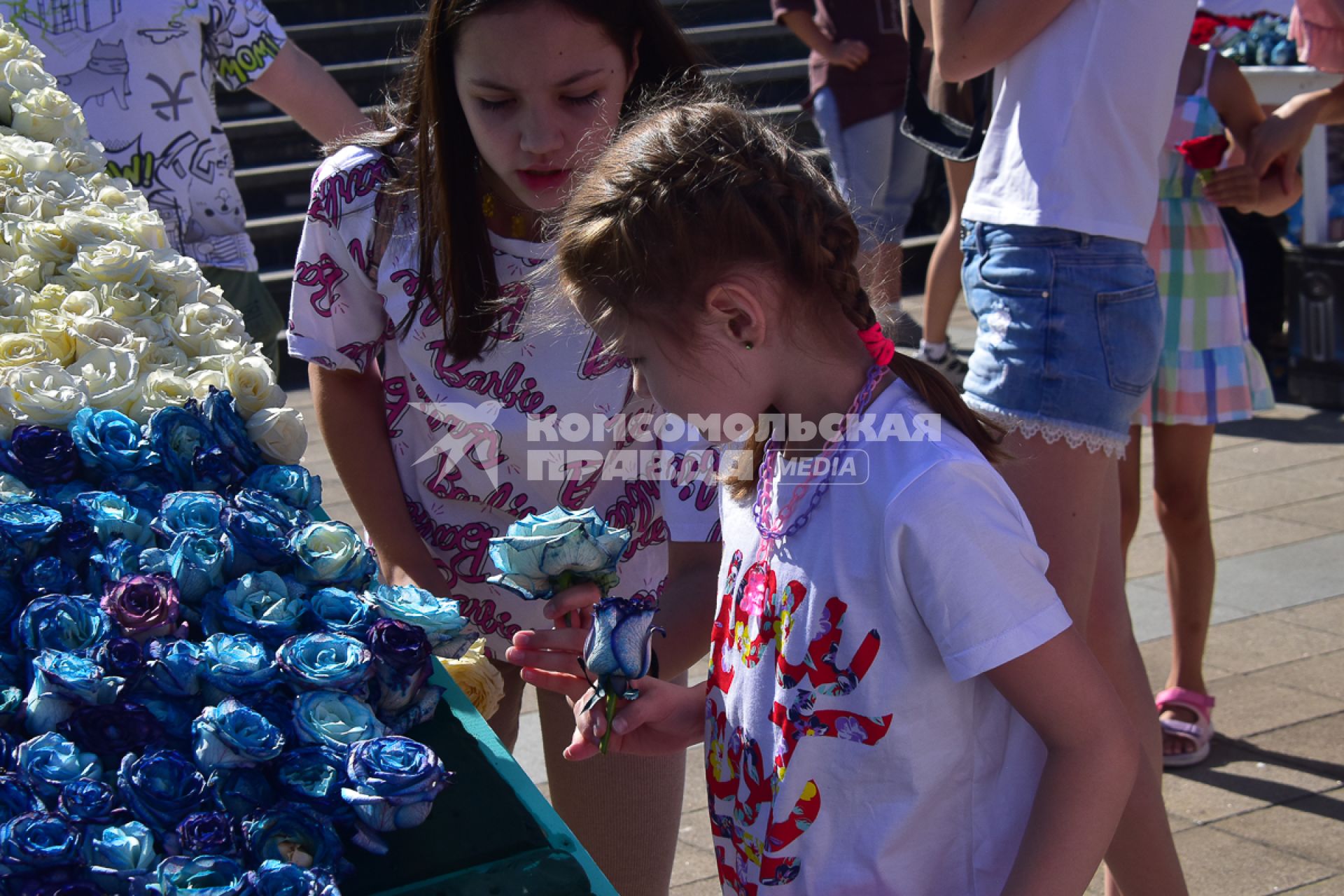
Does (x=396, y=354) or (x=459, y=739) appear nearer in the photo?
(x=459, y=739)

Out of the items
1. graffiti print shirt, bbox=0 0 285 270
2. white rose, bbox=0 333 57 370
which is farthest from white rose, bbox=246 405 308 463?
graffiti print shirt, bbox=0 0 285 270

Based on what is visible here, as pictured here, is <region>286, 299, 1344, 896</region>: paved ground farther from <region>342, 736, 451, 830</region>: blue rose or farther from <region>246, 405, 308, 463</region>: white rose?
<region>342, 736, 451, 830</region>: blue rose

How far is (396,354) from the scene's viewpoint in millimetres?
2068

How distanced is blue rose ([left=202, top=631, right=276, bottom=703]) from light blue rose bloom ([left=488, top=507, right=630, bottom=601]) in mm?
316

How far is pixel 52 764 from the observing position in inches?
47.0

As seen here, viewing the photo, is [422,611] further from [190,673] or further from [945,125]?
[945,125]

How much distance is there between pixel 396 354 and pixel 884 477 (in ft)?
2.96

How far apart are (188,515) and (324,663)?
254mm

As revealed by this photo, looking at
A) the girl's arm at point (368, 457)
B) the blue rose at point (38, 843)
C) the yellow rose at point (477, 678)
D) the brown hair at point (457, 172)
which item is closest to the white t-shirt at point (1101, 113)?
the brown hair at point (457, 172)

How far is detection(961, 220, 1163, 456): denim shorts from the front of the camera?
7.63ft

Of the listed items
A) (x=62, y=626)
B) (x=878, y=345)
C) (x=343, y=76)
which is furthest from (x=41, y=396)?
(x=343, y=76)

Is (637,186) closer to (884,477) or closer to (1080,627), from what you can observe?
(884,477)

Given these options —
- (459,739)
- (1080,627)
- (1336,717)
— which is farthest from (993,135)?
(1336,717)

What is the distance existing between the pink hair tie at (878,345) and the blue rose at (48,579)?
0.83 metres
